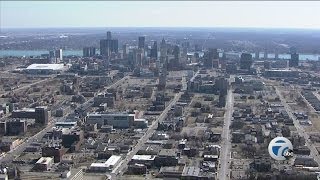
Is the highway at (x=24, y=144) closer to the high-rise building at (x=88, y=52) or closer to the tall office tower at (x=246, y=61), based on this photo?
the tall office tower at (x=246, y=61)

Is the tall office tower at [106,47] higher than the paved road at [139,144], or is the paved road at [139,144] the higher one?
the tall office tower at [106,47]

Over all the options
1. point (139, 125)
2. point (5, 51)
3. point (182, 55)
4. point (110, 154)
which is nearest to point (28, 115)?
point (139, 125)

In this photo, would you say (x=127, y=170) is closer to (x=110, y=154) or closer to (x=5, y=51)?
(x=110, y=154)

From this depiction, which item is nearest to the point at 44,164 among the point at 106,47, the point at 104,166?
the point at 104,166

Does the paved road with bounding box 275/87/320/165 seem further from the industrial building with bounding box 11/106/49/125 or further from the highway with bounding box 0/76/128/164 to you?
the industrial building with bounding box 11/106/49/125

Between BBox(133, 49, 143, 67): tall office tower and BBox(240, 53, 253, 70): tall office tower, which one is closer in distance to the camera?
BBox(240, 53, 253, 70): tall office tower

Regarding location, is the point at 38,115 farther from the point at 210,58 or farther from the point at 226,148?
the point at 210,58

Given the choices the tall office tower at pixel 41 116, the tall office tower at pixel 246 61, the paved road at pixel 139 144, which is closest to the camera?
the paved road at pixel 139 144

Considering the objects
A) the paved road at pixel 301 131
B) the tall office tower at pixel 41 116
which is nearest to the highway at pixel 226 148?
the paved road at pixel 301 131

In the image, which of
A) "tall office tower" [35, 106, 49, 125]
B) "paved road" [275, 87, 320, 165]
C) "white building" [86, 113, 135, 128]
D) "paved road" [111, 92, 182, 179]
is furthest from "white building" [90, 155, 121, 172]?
"tall office tower" [35, 106, 49, 125]

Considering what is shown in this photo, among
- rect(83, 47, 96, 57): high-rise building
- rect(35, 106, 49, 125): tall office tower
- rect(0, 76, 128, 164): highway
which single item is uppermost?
rect(83, 47, 96, 57): high-rise building

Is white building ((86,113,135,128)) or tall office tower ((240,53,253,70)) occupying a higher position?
tall office tower ((240,53,253,70))

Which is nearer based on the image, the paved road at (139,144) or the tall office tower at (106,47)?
the paved road at (139,144)
